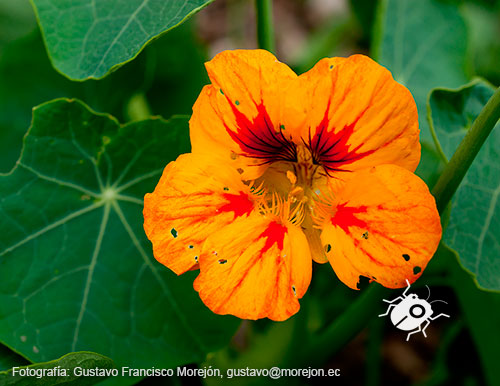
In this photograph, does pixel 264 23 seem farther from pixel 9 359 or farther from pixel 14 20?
pixel 14 20

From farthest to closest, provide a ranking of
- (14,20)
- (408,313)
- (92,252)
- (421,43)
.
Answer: (14,20) → (421,43) → (92,252) → (408,313)

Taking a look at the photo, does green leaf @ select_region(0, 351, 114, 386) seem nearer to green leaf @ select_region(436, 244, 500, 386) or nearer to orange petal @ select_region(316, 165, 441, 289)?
orange petal @ select_region(316, 165, 441, 289)

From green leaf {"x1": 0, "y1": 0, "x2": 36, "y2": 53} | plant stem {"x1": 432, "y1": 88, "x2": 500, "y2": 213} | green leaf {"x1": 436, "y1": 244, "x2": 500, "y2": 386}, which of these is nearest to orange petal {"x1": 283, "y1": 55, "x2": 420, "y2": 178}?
plant stem {"x1": 432, "y1": 88, "x2": 500, "y2": 213}

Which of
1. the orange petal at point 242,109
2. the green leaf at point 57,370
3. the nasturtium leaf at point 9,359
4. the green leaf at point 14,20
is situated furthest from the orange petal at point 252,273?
the green leaf at point 14,20

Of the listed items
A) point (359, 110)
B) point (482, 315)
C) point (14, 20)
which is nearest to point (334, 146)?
point (359, 110)

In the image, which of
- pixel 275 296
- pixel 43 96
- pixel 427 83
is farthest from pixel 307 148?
pixel 43 96

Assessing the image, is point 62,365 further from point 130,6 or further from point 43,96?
point 43,96
